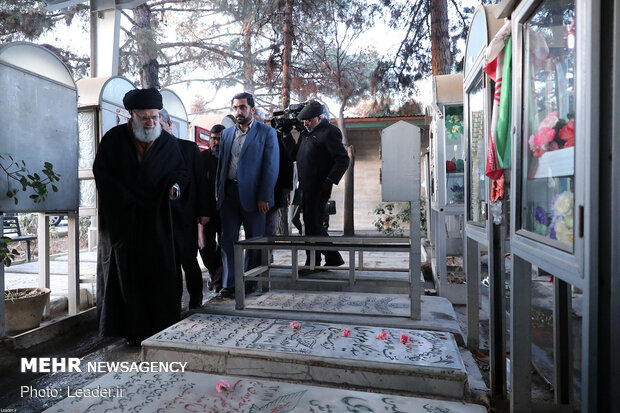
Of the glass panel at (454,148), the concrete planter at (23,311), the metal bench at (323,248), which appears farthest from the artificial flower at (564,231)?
the concrete planter at (23,311)

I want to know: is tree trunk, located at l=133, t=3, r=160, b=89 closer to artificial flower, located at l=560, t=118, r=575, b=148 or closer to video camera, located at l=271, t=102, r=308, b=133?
video camera, located at l=271, t=102, r=308, b=133

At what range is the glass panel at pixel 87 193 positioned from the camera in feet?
13.5

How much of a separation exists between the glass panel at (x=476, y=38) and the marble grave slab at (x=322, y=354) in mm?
1926

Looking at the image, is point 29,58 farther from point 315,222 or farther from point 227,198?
point 315,222

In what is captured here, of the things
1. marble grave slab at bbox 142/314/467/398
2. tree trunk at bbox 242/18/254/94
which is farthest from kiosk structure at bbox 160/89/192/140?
tree trunk at bbox 242/18/254/94

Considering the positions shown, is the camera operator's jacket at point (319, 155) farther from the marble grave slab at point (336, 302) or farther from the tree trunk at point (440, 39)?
the tree trunk at point (440, 39)

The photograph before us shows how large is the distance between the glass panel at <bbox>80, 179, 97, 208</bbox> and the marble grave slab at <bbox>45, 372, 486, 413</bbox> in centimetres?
250

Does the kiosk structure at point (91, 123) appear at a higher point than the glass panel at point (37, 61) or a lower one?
lower

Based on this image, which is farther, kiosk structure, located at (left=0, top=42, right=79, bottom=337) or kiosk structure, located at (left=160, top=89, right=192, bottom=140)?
kiosk structure, located at (left=160, top=89, right=192, bottom=140)

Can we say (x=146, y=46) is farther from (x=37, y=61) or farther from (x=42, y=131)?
(x=42, y=131)

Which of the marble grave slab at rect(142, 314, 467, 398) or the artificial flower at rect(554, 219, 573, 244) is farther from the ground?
the artificial flower at rect(554, 219, 573, 244)

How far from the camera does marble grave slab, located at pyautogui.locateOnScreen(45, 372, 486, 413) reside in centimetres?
181

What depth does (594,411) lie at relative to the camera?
1.19 m
